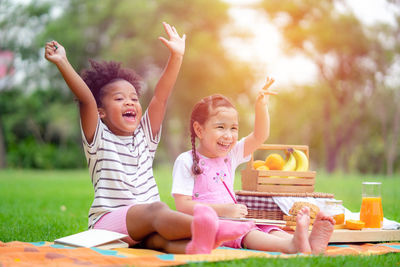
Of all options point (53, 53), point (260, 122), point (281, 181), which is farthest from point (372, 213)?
point (53, 53)

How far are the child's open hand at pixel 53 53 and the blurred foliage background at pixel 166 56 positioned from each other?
2121 centimetres

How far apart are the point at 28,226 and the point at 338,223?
2.96 meters

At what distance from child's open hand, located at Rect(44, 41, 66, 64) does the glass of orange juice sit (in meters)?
2.59

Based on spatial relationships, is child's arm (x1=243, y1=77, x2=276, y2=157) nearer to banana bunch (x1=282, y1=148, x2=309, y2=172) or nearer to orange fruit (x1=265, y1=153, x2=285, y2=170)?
orange fruit (x1=265, y1=153, x2=285, y2=170)

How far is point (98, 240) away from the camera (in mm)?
3086

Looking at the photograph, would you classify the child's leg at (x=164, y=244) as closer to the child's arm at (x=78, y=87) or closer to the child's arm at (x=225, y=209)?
the child's arm at (x=225, y=209)

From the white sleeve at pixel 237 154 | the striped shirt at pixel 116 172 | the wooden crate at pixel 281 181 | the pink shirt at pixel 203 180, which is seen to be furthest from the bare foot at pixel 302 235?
the wooden crate at pixel 281 181

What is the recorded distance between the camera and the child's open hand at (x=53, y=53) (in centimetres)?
328

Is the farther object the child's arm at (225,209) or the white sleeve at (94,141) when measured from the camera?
the white sleeve at (94,141)

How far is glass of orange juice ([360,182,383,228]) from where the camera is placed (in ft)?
12.9

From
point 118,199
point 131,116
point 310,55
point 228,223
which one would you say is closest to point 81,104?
point 131,116

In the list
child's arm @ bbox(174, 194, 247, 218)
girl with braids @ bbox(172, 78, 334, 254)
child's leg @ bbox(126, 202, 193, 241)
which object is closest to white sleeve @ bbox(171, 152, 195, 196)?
girl with braids @ bbox(172, 78, 334, 254)

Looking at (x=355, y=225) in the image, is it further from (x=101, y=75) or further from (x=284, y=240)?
(x=101, y=75)

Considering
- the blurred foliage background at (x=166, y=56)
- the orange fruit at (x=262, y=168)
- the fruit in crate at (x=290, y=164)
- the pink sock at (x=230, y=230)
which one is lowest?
the pink sock at (x=230, y=230)
